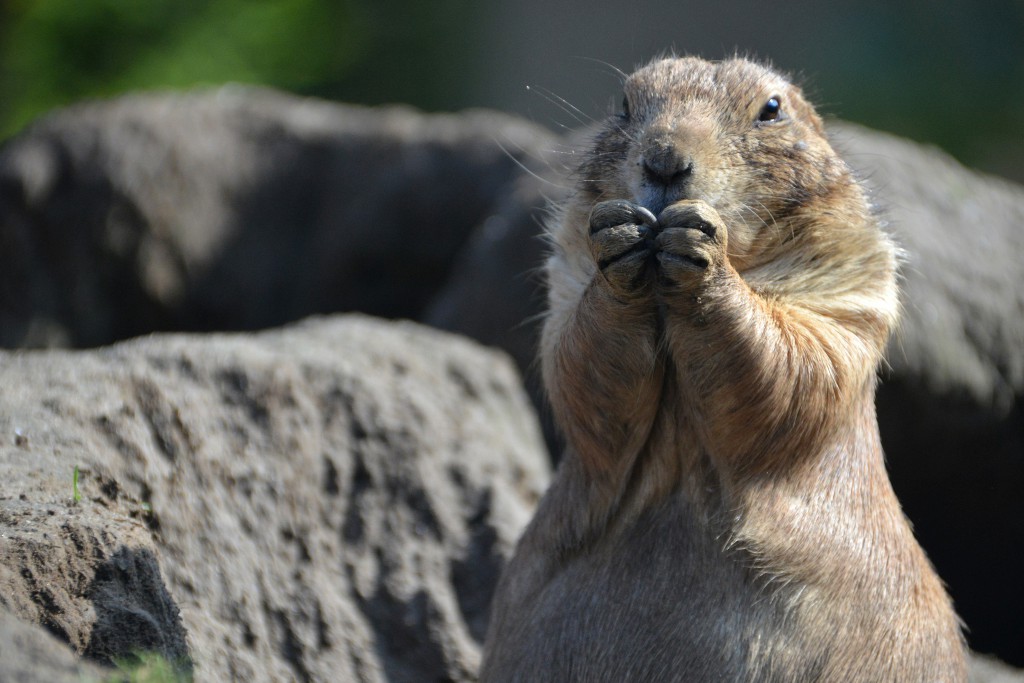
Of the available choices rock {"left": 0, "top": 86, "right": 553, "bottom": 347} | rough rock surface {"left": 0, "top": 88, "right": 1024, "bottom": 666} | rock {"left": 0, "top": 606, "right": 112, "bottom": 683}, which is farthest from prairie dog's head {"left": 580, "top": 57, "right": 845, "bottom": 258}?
rock {"left": 0, "top": 86, "right": 553, "bottom": 347}

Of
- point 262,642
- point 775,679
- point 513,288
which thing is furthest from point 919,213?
point 262,642

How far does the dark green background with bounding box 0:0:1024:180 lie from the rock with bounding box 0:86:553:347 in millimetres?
6400

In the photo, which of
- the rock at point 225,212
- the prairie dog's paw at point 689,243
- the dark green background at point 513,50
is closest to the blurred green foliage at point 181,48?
the dark green background at point 513,50

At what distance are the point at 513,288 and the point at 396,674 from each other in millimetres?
4279

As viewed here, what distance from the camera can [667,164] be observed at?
440cm

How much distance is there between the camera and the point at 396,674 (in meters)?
5.96

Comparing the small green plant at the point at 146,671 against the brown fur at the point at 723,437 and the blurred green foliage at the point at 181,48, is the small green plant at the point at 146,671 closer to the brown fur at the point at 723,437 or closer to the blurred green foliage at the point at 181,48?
the brown fur at the point at 723,437

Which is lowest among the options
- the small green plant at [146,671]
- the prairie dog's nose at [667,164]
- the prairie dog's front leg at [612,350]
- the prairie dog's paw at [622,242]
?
the small green plant at [146,671]

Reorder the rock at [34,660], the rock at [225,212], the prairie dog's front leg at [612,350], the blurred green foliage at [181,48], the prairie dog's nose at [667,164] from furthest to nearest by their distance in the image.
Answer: the blurred green foliage at [181,48] < the rock at [225,212] < the prairie dog's nose at [667,164] < the prairie dog's front leg at [612,350] < the rock at [34,660]

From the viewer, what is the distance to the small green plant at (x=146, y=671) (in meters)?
3.26

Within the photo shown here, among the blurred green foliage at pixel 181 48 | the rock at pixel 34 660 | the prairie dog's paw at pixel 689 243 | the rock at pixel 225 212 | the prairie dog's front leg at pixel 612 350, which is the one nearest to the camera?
the rock at pixel 34 660

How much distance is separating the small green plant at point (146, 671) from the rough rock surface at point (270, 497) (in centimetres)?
13

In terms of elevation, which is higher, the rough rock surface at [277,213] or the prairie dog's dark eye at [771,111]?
the prairie dog's dark eye at [771,111]

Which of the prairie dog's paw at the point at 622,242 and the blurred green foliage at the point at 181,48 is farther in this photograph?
the blurred green foliage at the point at 181,48
